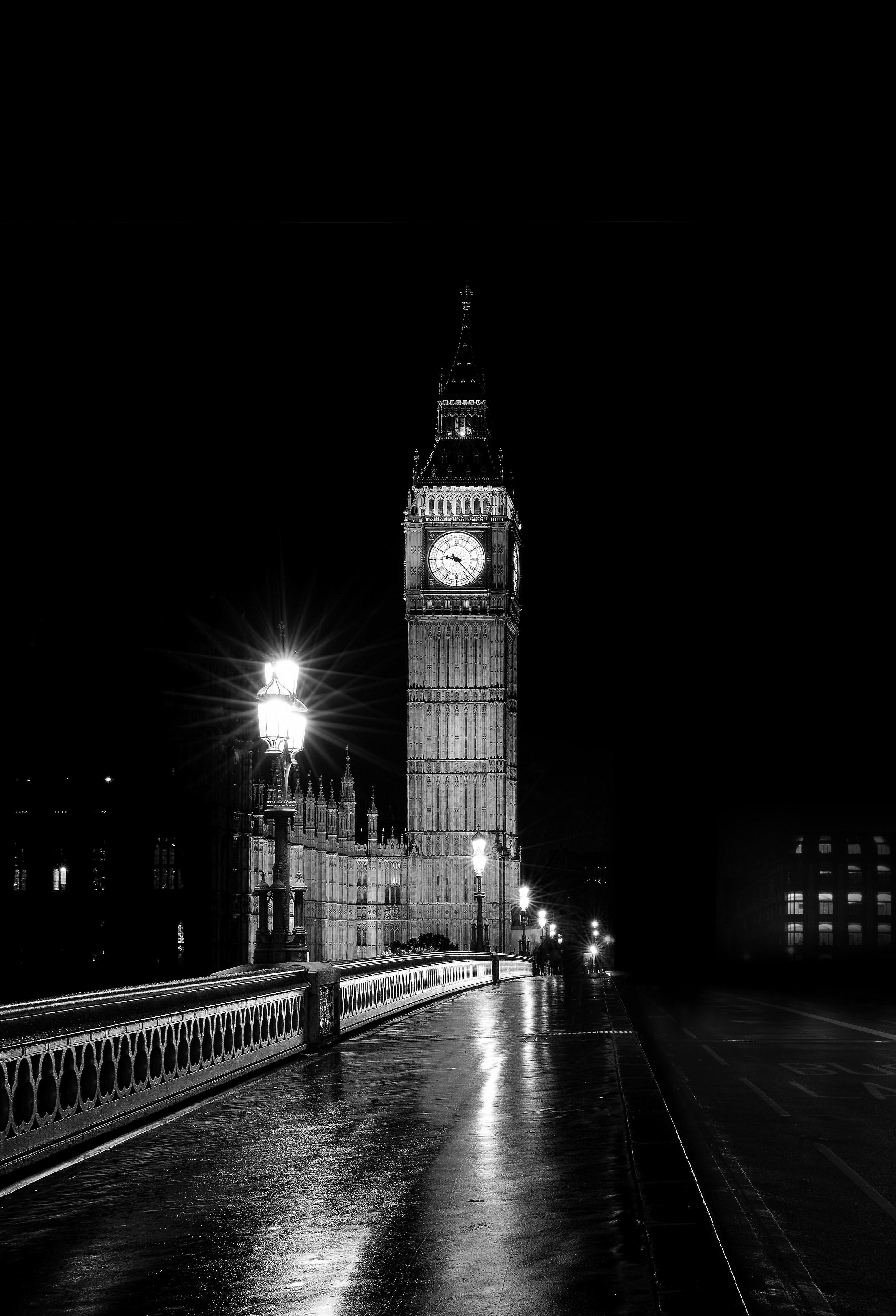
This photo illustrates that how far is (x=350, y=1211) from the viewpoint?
9.27 meters

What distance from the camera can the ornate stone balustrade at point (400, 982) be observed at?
2641 centimetres

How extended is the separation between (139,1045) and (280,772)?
7.67m

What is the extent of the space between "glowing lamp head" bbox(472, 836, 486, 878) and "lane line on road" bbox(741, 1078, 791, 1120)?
28282mm

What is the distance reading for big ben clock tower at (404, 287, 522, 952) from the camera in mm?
137500

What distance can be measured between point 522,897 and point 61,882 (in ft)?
85.4

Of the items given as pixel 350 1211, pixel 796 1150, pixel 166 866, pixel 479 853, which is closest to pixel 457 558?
pixel 166 866

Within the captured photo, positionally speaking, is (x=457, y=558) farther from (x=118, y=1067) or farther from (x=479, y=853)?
(x=118, y=1067)

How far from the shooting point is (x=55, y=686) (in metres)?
98.2

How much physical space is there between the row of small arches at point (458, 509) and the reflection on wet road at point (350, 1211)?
123 meters

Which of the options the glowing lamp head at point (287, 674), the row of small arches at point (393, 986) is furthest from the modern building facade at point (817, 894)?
the glowing lamp head at point (287, 674)

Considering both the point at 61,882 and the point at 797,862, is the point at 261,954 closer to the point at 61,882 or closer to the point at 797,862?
the point at 61,882

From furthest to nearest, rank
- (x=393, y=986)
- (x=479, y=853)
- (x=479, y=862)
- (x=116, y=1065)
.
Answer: (x=479, y=862) < (x=479, y=853) < (x=393, y=986) < (x=116, y=1065)

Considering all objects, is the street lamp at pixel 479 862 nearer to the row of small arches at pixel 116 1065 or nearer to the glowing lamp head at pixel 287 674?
the glowing lamp head at pixel 287 674

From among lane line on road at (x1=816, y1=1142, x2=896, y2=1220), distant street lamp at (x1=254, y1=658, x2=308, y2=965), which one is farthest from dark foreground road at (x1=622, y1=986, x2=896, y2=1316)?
distant street lamp at (x1=254, y1=658, x2=308, y2=965)
